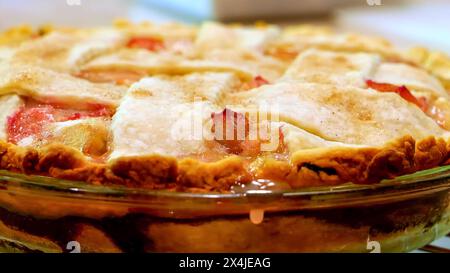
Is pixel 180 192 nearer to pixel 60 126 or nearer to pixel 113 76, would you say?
pixel 60 126

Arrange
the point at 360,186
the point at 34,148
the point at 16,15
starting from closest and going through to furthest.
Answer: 1. the point at 360,186
2. the point at 34,148
3. the point at 16,15

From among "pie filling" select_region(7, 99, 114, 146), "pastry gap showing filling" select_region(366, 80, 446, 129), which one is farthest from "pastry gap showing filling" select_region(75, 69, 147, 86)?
"pastry gap showing filling" select_region(366, 80, 446, 129)

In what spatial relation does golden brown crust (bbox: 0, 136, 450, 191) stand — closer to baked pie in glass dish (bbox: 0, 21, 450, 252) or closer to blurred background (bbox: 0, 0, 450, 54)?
baked pie in glass dish (bbox: 0, 21, 450, 252)

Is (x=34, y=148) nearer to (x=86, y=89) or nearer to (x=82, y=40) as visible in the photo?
(x=86, y=89)

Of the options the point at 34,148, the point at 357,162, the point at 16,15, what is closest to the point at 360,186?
the point at 357,162
